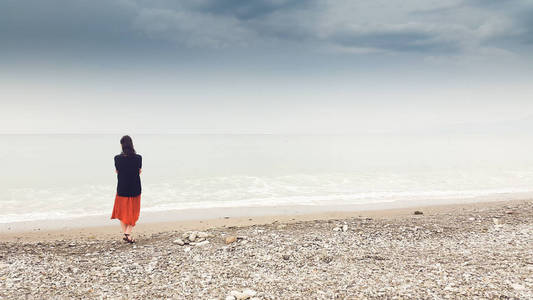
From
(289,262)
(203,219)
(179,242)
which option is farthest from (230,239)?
(203,219)

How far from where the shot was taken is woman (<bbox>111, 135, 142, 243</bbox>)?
24.5ft

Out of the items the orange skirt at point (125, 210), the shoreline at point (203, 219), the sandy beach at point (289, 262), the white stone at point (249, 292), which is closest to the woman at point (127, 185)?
the orange skirt at point (125, 210)

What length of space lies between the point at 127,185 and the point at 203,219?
404cm

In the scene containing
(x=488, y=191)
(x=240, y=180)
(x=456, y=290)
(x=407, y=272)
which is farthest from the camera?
(x=240, y=180)

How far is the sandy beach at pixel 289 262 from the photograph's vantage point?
16.1 feet

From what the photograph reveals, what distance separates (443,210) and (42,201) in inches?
639

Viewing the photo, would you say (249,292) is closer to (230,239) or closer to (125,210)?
(230,239)

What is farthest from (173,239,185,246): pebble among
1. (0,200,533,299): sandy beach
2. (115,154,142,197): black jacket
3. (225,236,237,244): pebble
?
(115,154,142,197): black jacket

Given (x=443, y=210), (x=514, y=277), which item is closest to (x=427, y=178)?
(x=443, y=210)

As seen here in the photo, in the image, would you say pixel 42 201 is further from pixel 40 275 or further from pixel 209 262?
pixel 209 262

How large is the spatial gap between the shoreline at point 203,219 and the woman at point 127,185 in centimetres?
103

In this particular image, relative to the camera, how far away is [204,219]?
11125 mm

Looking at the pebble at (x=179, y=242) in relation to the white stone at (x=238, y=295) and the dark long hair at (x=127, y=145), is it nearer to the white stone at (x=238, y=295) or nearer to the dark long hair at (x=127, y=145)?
the dark long hair at (x=127, y=145)

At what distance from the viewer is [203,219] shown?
36.5 ft
